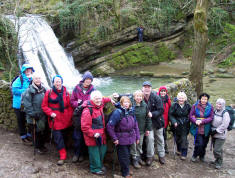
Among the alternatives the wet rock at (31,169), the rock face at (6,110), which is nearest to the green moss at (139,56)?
the rock face at (6,110)

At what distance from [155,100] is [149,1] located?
52.0 ft

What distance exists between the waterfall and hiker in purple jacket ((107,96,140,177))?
8778 millimetres

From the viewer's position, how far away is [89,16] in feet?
55.6

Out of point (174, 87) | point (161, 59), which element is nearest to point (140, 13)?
point (161, 59)

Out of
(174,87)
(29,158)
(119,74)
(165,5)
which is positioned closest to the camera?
(29,158)

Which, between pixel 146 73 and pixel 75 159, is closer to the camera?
pixel 75 159

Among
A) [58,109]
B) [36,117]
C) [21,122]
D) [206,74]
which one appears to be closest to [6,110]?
[21,122]

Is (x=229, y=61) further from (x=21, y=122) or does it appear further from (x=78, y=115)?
(x=21, y=122)

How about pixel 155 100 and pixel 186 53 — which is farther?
pixel 186 53

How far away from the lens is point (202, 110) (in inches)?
211

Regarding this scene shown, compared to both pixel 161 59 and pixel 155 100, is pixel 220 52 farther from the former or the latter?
pixel 155 100

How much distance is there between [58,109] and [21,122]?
53.6 inches

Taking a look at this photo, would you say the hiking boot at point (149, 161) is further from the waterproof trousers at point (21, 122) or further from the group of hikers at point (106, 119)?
the waterproof trousers at point (21, 122)

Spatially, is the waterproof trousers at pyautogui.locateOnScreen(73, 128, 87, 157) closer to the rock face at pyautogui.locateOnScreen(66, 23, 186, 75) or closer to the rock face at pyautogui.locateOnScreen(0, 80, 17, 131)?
the rock face at pyautogui.locateOnScreen(0, 80, 17, 131)
